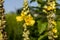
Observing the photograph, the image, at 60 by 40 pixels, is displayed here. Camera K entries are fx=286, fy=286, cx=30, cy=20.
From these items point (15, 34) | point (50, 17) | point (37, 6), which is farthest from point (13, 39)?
point (50, 17)

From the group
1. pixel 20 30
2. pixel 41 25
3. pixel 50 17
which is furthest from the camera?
pixel 20 30

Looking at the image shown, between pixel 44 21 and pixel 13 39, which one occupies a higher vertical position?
pixel 44 21

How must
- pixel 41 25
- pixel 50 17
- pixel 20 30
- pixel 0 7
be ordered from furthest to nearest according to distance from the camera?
pixel 20 30 < pixel 41 25 < pixel 50 17 < pixel 0 7

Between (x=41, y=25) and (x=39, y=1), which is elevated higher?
(x=39, y=1)

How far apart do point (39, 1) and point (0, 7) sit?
1.74m

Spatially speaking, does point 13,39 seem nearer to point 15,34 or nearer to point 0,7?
point 15,34

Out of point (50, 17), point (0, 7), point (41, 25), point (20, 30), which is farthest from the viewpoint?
point (20, 30)

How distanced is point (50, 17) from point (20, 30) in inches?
104

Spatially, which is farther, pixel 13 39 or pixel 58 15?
pixel 13 39

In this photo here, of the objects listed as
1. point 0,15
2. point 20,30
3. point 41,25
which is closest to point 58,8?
point 41,25

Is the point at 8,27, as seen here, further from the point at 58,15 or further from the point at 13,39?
the point at 58,15

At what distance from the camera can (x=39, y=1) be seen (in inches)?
174

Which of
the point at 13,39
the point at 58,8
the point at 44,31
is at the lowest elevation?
the point at 13,39

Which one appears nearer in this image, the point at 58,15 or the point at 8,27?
the point at 58,15
